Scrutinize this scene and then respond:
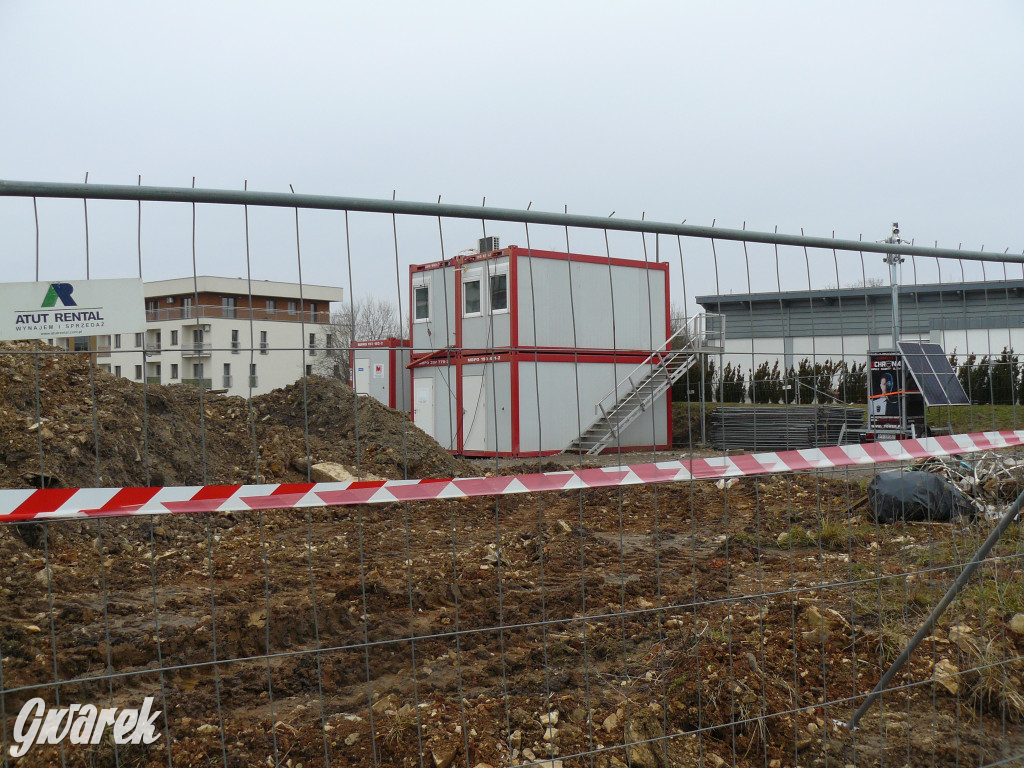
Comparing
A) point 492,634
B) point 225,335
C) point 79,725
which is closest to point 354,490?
point 225,335

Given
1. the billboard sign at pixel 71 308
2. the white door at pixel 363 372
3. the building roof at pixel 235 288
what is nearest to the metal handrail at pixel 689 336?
the white door at pixel 363 372

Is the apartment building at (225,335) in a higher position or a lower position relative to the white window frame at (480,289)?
lower

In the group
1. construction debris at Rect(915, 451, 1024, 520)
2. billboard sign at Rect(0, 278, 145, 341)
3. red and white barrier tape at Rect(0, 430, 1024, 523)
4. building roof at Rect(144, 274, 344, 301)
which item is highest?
building roof at Rect(144, 274, 344, 301)

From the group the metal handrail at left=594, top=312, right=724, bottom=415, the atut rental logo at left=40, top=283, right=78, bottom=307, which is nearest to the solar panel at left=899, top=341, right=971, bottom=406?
the metal handrail at left=594, top=312, right=724, bottom=415

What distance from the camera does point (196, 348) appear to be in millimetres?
3031

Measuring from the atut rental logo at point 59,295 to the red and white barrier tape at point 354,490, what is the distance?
699 mm

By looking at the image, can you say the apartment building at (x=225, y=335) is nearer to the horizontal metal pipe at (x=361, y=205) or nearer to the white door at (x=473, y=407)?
the horizontal metal pipe at (x=361, y=205)

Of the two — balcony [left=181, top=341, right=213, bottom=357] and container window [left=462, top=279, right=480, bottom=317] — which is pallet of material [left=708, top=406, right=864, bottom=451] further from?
balcony [left=181, top=341, right=213, bottom=357]

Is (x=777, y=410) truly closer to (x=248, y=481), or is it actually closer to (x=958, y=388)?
(x=958, y=388)

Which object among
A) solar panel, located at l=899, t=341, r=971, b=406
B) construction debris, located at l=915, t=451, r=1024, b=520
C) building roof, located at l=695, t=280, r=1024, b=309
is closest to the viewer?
building roof, located at l=695, t=280, r=1024, b=309

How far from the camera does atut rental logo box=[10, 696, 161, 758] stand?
3.75 meters

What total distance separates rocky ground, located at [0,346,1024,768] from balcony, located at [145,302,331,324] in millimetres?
577

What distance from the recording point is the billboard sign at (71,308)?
2781 mm

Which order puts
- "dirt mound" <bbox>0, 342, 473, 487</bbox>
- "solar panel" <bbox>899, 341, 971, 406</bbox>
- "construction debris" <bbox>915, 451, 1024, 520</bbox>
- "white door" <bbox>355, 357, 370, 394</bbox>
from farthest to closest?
"dirt mound" <bbox>0, 342, 473, 487</bbox>, "construction debris" <bbox>915, 451, 1024, 520</bbox>, "solar panel" <bbox>899, 341, 971, 406</bbox>, "white door" <bbox>355, 357, 370, 394</bbox>
